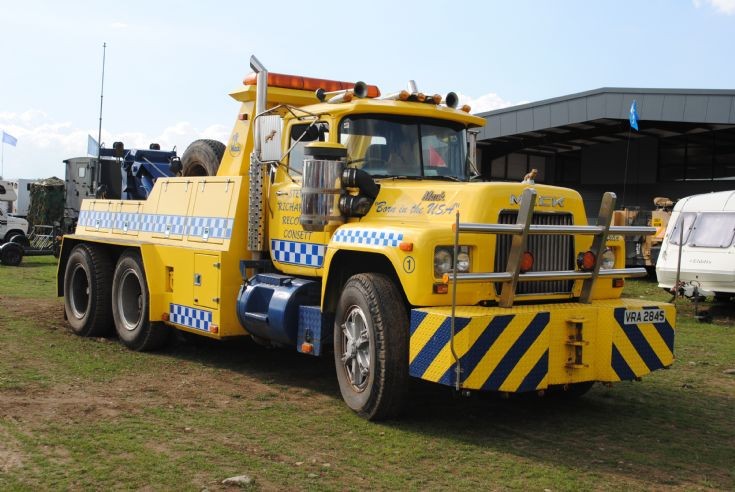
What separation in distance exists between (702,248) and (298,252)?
29.4 feet

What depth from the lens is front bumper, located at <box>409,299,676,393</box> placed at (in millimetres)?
5941

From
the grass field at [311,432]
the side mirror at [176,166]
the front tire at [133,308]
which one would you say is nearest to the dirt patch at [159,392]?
the grass field at [311,432]

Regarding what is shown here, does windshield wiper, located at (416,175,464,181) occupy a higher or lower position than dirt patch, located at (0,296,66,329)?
higher

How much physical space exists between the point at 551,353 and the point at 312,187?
238 cm

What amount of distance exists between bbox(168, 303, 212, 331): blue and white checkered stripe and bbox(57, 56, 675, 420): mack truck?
0.03 metres

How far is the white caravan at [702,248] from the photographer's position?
13.8m

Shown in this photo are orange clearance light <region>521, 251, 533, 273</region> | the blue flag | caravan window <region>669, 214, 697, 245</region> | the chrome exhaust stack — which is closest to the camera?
orange clearance light <region>521, 251, 533, 273</region>

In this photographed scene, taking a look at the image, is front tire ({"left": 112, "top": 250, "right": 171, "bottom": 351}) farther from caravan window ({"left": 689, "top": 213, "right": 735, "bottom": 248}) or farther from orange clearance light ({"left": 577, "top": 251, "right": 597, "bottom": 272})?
caravan window ({"left": 689, "top": 213, "right": 735, "bottom": 248})

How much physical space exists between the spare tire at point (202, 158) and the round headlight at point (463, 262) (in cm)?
425

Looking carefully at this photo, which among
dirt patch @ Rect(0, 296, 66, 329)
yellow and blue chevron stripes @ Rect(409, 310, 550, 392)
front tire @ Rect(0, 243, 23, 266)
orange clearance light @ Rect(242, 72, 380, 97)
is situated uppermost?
orange clearance light @ Rect(242, 72, 380, 97)

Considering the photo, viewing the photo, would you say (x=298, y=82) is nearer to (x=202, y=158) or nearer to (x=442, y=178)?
(x=202, y=158)

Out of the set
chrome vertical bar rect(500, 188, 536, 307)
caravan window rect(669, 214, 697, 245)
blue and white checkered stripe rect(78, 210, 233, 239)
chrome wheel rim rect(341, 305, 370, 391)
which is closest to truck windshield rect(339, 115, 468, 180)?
chrome wheel rim rect(341, 305, 370, 391)

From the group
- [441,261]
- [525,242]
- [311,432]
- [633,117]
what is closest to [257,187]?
[441,261]

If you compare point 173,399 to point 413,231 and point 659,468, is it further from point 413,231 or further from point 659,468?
point 659,468
